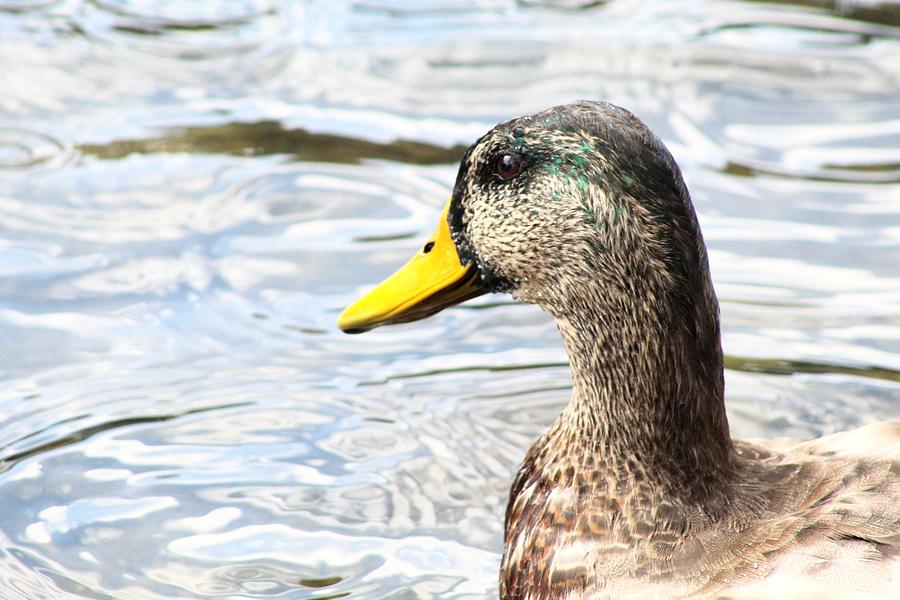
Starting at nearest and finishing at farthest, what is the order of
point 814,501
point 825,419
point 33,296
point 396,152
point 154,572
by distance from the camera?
point 814,501 → point 154,572 → point 825,419 → point 33,296 → point 396,152

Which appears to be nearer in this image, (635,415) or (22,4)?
(635,415)

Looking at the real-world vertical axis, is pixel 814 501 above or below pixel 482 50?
below

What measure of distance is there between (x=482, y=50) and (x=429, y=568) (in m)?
4.08

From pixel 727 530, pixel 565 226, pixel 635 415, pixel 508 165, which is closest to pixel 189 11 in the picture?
pixel 508 165

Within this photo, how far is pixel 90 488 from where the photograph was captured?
5.07 metres

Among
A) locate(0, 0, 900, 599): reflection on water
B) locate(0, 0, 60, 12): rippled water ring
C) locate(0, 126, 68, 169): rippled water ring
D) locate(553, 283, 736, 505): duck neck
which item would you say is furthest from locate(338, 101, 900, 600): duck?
locate(0, 0, 60, 12): rippled water ring

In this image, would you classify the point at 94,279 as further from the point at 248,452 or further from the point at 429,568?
the point at 429,568

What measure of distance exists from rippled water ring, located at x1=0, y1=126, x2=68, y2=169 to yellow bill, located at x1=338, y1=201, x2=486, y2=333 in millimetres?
3198

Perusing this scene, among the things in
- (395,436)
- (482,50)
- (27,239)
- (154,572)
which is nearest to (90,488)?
(154,572)

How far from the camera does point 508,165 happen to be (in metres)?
4.12

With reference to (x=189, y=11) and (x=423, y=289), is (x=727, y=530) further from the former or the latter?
(x=189, y=11)

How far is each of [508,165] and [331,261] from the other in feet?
8.21

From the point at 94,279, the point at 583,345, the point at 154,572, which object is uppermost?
the point at 583,345

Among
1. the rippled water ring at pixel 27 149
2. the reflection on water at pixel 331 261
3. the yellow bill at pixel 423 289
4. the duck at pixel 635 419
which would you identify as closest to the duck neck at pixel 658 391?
the duck at pixel 635 419
